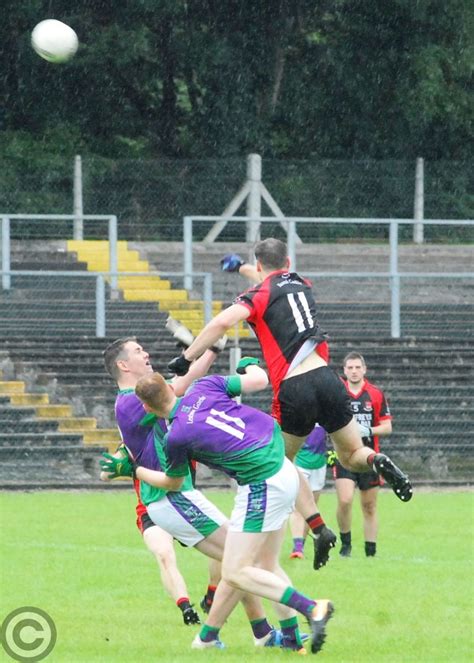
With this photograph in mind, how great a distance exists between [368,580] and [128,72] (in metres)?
19.0

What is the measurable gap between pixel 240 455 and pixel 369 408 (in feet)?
19.1

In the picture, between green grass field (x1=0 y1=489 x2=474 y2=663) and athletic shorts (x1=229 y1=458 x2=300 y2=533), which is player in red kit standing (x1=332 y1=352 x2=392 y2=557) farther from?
athletic shorts (x1=229 y1=458 x2=300 y2=533)

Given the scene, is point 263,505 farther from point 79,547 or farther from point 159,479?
point 79,547

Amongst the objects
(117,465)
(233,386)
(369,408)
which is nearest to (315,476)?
(369,408)

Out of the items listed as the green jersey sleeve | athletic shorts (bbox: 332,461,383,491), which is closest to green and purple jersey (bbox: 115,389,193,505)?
the green jersey sleeve

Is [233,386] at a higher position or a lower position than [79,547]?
higher

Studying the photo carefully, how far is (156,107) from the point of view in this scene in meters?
30.3

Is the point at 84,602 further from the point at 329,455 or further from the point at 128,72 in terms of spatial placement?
the point at 128,72

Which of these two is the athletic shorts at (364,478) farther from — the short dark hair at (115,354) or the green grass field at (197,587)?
the short dark hair at (115,354)

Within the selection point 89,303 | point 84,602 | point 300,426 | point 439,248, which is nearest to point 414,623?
point 300,426

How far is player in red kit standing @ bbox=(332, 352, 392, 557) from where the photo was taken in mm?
13945

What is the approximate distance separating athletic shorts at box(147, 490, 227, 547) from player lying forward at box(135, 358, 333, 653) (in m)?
0.82

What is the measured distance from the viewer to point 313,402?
33.2 feet

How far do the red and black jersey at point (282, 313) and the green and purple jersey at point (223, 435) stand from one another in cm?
113
